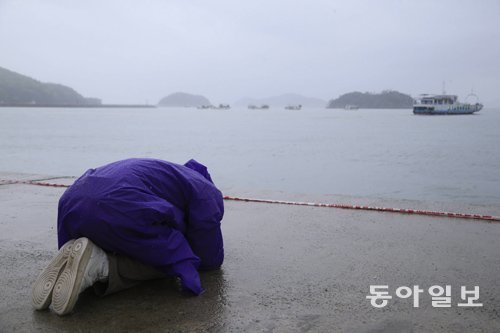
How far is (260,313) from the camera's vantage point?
319 centimetres

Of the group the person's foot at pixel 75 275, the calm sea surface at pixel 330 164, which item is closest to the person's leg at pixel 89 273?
the person's foot at pixel 75 275

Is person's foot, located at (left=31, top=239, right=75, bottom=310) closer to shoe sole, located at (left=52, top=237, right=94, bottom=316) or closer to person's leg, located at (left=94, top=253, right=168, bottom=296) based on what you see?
shoe sole, located at (left=52, top=237, right=94, bottom=316)

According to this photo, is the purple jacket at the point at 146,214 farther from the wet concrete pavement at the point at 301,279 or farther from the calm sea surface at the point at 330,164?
the calm sea surface at the point at 330,164

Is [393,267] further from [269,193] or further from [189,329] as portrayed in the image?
[269,193]

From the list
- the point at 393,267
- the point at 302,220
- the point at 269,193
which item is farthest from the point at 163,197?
the point at 269,193

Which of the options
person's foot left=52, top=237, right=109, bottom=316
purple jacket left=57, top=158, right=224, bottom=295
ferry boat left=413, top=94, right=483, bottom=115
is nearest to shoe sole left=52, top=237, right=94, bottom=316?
person's foot left=52, top=237, right=109, bottom=316

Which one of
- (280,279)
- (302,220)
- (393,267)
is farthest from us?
(302,220)

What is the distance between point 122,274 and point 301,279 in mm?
1387

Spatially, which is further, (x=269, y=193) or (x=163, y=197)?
(x=269, y=193)

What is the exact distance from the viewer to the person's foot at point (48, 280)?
3115mm

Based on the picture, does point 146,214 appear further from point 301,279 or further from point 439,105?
point 439,105

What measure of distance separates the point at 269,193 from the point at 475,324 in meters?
4.73

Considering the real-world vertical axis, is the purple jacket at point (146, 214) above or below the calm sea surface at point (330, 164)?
above

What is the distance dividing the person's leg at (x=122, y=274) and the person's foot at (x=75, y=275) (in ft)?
0.56
